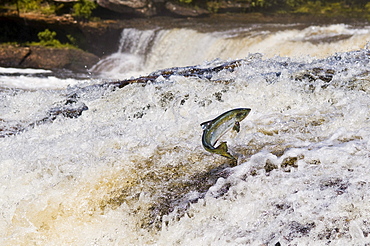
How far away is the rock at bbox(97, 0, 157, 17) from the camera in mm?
16016

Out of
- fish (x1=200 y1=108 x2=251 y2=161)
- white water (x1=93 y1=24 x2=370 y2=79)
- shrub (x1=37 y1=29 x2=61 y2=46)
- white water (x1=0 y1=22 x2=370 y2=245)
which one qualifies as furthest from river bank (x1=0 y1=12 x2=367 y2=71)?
fish (x1=200 y1=108 x2=251 y2=161)

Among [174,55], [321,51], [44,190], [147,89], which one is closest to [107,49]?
[174,55]

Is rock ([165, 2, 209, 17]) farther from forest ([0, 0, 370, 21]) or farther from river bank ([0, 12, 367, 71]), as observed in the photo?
river bank ([0, 12, 367, 71])

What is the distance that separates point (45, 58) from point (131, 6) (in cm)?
396

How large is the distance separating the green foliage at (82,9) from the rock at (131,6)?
63 centimetres

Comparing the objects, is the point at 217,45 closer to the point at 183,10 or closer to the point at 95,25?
the point at 183,10

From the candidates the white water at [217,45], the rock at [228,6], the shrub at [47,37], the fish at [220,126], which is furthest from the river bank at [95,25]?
the fish at [220,126]

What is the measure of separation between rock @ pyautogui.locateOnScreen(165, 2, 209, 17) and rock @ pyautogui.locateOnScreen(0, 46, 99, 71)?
387 cm

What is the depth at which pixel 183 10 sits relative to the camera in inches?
646

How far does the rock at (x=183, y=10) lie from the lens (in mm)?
16391

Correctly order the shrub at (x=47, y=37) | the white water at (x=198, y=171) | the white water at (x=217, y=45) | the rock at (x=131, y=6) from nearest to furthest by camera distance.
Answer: the white water at (x=198, y=171), the white water at (x=217, y=45), the shrub at (x=47, y=37), the rock at (x=131, y=6)

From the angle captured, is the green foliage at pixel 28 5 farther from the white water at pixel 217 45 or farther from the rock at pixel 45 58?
the white water at pixel 217 45

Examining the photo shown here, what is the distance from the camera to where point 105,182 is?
3055 millimetres

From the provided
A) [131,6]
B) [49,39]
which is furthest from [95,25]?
[49,39]
